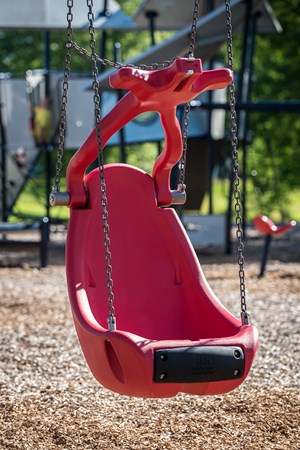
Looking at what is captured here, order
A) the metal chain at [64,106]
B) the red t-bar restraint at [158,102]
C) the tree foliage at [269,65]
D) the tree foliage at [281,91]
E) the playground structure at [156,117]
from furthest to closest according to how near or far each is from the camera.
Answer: the tree foliage at [269,65] < the tree foliage at [281,91] < the playground structure at [156,117] < the metal chain at [64,106] < the red t-bar restraint at [158,102]

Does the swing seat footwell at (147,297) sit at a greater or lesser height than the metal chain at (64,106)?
lesser

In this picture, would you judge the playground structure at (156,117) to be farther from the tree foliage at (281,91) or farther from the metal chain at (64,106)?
the metal chain at (64,106)

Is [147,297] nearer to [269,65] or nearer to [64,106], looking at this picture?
[64,106]

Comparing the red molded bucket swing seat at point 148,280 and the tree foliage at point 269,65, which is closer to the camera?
the red molded bucket swing seat at point 148,280

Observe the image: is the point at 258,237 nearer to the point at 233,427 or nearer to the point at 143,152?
the point at 233,427

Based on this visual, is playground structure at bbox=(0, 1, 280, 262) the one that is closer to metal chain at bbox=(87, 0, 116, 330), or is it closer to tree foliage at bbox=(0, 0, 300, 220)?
tree foliage at bbox=(0, 0, 300, 220)

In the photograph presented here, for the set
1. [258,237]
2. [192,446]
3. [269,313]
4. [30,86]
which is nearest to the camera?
[192,446]

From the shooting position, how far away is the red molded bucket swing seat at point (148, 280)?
316 centimetres

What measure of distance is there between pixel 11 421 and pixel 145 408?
2.30 feet

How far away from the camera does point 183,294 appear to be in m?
4.00

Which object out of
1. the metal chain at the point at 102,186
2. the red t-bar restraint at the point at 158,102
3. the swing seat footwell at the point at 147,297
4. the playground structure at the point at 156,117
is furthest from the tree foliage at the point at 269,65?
the metal chain at the point at 102,186

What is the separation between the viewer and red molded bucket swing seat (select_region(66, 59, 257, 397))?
316 cm

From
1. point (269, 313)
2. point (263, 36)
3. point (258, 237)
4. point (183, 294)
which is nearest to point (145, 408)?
point (183, 294)


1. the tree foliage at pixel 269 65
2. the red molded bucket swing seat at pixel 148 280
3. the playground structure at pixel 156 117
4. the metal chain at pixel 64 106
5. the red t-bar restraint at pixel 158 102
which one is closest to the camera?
the red molded bucket swing seat at pixel 148 280
